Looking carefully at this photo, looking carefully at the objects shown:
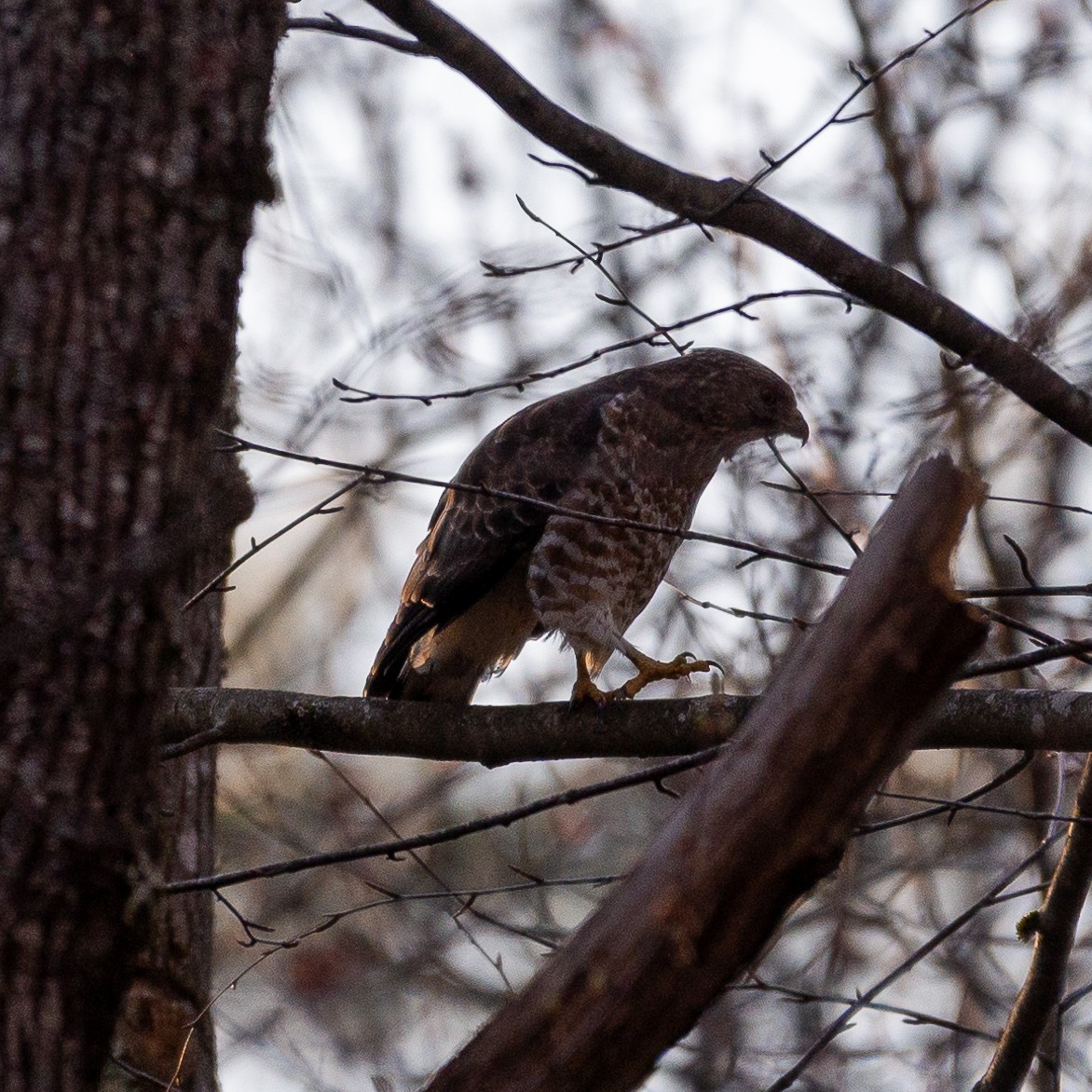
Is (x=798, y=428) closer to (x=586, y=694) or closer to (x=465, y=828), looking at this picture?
(x=586, y=694)

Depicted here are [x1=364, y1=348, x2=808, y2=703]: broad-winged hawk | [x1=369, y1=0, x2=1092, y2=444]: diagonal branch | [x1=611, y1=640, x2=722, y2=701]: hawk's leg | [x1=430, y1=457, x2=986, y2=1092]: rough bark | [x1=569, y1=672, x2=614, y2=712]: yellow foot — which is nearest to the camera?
[x1=430, y1=457, x2=986, y2=1092]: rough bark

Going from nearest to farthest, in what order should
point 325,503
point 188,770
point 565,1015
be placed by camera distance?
point 565,1015 → point 325,503 → point 188,770

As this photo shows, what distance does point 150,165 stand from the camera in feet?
7.45

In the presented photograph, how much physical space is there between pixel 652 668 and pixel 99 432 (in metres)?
2.67

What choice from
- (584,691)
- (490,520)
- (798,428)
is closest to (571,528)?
(490,520)

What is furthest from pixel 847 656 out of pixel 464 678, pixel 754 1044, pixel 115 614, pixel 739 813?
pixel 754 1044

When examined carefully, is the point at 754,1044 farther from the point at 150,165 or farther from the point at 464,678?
the point at 150,165

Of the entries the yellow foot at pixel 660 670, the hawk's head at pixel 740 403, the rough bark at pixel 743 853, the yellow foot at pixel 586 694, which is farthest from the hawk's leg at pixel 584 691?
the rough bark at pixel 743 853

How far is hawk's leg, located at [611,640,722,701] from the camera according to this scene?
4.54m

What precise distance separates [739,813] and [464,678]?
2.90 metres

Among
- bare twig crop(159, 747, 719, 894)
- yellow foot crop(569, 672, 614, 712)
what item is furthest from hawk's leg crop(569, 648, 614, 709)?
bare twig crop(159, 747, 719, 894)

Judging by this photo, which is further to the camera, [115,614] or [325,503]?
[325,503]

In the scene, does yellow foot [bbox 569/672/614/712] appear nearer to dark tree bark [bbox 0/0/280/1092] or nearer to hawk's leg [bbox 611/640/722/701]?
hawk's leg [bbox 611/640/722/701]

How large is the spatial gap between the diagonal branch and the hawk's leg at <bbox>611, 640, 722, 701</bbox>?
4.18 feet
